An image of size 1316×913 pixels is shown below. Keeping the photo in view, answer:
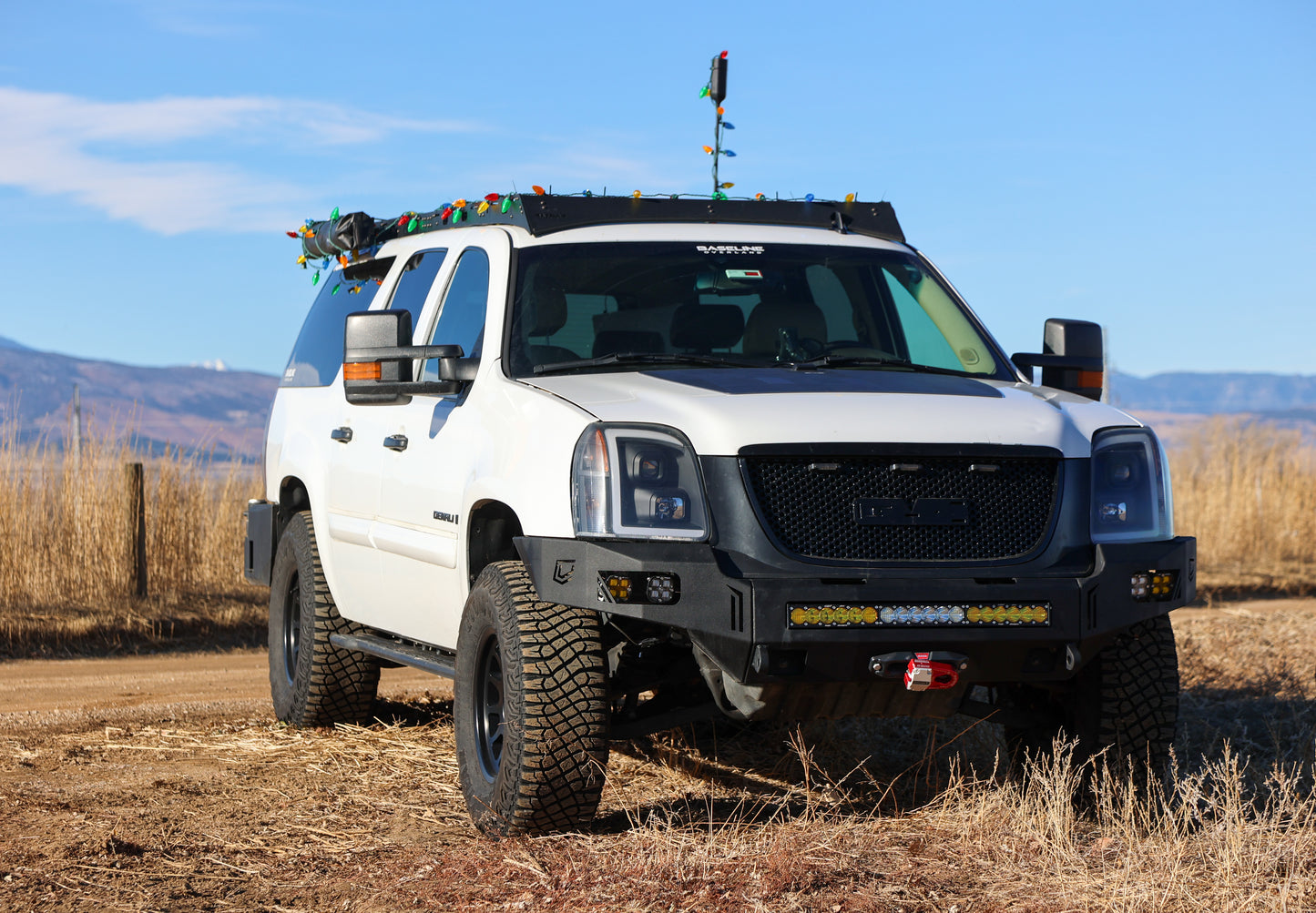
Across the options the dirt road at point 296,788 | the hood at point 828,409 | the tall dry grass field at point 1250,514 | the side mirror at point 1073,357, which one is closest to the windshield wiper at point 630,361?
the hood at point 828,409

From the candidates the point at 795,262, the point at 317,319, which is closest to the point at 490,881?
the point at 795,262

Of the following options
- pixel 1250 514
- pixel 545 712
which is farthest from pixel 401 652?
pixel 1250 514

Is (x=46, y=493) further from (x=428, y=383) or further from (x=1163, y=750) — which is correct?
(x=1163, y=750)

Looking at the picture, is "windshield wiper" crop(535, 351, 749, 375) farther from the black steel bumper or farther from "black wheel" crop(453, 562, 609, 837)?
the black steel bumper

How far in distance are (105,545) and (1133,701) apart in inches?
394

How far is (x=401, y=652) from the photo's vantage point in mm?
6906

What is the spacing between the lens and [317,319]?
8.98 metres

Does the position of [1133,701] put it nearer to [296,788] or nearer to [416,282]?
[296,788]

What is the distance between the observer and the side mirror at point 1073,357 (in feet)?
21.3

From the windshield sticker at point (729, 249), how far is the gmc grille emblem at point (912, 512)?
1833 mm

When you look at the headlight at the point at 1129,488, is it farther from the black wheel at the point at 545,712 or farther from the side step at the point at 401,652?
the side step at the point at 401,652

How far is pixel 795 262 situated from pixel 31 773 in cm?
393

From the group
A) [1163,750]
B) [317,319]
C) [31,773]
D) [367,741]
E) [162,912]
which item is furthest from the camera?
[317,319]

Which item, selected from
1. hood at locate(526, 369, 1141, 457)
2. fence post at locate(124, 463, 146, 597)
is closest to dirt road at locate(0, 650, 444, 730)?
fence post at locate(124, 463, 146, 597)
